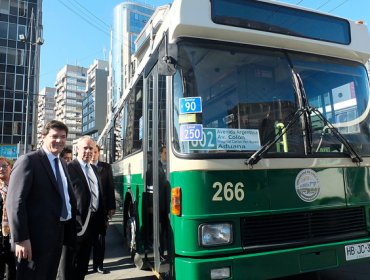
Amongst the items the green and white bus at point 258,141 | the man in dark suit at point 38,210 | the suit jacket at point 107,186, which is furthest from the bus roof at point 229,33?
the suit jacket at point 107,186

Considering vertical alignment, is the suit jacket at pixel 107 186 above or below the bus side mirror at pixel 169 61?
below

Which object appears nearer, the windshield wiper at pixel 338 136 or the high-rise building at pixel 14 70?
the windshield wiper at pixel 338 136

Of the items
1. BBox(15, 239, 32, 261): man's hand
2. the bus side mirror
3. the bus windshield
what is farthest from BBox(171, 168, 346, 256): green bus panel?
BBox(15, 239, 32, 261): man's hand

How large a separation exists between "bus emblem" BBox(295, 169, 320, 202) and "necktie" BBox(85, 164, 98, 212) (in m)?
2.56

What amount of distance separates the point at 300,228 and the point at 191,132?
1448 millimetres

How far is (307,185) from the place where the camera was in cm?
385

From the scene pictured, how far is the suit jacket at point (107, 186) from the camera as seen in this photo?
19.3ft

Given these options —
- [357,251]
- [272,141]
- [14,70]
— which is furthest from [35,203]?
[14,70]

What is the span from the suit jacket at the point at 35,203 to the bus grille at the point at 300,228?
176 cm

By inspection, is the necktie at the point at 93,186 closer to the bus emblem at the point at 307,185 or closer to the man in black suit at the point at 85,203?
the man in black suit at the point at 85,203

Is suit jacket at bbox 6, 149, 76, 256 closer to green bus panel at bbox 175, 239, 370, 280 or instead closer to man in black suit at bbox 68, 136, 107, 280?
man in black suit at bbox 68, 136, 107, 280

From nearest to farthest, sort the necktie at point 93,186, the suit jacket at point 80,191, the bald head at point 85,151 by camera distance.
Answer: the suit jacket at point 80,191 < the necktie at point 93,186 < the bald head at point 85,151

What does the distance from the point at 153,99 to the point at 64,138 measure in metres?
1.15

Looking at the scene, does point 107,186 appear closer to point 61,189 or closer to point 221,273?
point 61,189
